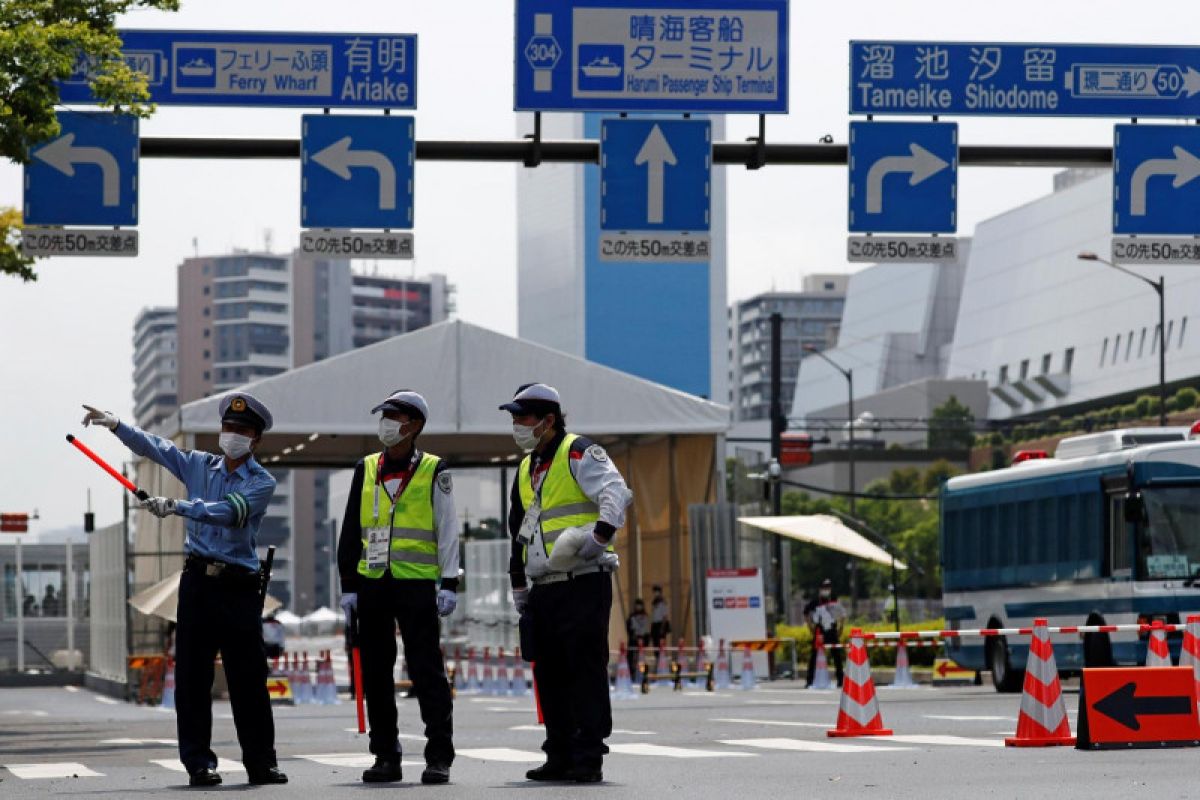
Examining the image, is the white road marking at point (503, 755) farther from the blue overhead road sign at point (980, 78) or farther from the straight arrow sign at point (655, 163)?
the blue overhead road sign at point (980, 78)

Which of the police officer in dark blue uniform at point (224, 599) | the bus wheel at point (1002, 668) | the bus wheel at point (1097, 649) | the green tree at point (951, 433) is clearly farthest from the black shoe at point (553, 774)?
the green tree at point (951, 433)

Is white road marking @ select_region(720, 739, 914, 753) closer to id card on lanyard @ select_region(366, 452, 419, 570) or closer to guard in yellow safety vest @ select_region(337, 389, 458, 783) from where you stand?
guard in yellow safety vest @ select_region(337, 389, 458, 783)

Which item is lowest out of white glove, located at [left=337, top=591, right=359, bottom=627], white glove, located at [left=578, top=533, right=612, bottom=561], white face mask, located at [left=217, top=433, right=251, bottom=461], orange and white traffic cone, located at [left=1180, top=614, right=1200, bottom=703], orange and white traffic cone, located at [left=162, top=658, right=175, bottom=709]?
orange and white traffic cone, located at [left=162, top=658, right=175, bottom=709]

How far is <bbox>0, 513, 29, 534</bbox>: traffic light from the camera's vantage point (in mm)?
61656

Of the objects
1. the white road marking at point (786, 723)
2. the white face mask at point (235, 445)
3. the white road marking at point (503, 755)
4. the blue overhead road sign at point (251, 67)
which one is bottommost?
the white road marking at point (786, 723)

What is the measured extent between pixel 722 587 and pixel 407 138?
17.1 m

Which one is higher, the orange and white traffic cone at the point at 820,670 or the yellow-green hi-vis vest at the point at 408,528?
the yellow-green hi-vis vest at the point at 408,528

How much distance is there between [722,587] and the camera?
39344mm

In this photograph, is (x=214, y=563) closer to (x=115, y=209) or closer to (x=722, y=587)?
(x=115, y=209)

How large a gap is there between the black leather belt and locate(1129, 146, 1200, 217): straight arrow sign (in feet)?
47.9

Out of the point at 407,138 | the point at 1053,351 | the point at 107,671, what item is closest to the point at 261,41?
the point at 407,138

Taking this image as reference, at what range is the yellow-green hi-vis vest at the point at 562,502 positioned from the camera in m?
12.6

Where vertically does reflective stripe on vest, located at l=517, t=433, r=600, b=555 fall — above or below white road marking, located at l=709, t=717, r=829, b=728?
above

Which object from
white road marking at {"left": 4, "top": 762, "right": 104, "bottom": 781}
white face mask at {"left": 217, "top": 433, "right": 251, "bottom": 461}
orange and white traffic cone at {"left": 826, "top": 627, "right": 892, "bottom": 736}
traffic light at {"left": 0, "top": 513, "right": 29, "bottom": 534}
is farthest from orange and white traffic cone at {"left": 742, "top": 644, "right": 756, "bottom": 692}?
traffic light at {"left": 0, "top": 513, "right": 29, "bottom": 534}
